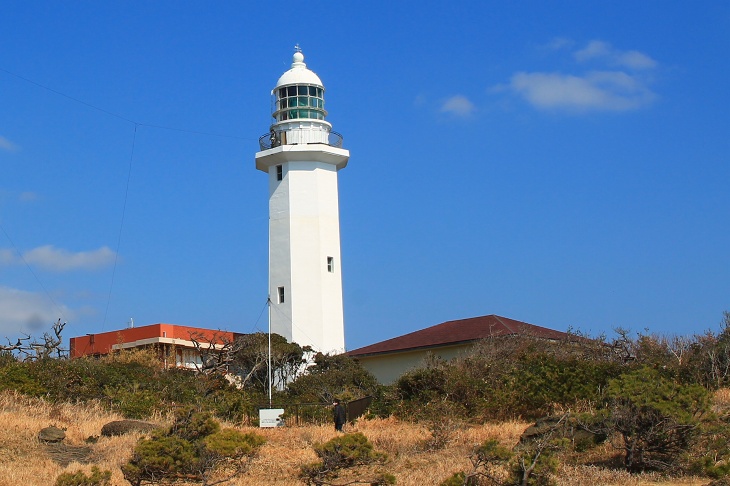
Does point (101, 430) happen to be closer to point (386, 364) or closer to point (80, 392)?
point (80, 392)

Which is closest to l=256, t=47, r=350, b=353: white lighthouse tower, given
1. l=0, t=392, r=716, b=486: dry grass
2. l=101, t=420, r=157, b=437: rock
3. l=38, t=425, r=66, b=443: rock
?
l=0, t=392, r=716, b=486: dry grass

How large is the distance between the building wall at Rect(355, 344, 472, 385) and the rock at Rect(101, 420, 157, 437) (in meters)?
11.7

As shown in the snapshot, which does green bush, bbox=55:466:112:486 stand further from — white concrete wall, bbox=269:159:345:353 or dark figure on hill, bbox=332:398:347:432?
white concrete wall, bbox=269:159:345:353

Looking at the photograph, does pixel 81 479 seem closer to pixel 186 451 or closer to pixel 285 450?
pixel 186 451

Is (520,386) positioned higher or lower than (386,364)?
lower

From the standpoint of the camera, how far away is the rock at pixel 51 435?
17.3 meters

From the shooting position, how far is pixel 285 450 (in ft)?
56.2

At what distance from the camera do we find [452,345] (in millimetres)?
30250

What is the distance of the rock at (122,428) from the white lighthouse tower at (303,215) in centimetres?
1559

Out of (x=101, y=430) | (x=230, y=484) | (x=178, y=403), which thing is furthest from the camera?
(x=178, y=403)

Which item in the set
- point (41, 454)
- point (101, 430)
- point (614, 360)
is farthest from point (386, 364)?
point (41, 454)

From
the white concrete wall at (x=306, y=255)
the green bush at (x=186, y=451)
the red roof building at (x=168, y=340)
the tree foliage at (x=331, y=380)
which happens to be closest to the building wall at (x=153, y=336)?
the red roof building at (x=168, y=340)

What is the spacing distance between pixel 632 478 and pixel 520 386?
7.56 meters

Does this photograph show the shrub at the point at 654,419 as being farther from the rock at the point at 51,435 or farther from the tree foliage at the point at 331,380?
the tree foliage at the point at 331,380
